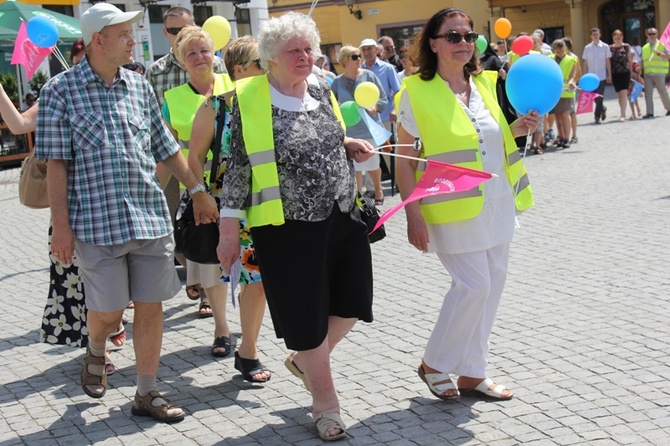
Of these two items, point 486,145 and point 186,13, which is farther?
point 186,13

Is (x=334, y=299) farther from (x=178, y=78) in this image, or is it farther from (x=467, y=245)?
(x=178, y=78)

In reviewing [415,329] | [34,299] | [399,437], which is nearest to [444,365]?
[399,437]

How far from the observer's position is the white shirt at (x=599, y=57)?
69.7ft

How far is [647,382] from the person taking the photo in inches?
Answer: 199

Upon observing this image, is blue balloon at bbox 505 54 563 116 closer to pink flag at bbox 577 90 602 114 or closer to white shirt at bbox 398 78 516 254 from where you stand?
white shirt at bbox 398 78 516 254

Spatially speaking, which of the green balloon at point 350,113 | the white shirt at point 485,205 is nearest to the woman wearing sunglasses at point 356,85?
the green balloon at point 350,113

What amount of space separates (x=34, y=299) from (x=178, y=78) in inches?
96.1

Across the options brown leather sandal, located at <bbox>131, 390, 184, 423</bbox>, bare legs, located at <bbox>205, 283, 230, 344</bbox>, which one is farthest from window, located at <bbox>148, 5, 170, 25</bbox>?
brown leather sandal, located at <bbox>131, 390, 184, 423</bbox>

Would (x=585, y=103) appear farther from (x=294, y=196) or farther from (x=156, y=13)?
(x=156, y=13)

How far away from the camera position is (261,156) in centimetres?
449

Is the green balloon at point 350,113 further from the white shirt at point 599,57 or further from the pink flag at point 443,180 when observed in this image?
the white shirt at point 599,57

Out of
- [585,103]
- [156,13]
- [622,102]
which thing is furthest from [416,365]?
[156,13]

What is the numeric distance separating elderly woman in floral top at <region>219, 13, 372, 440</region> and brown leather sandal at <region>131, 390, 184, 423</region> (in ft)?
2.42

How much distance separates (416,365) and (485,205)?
1.20 m
